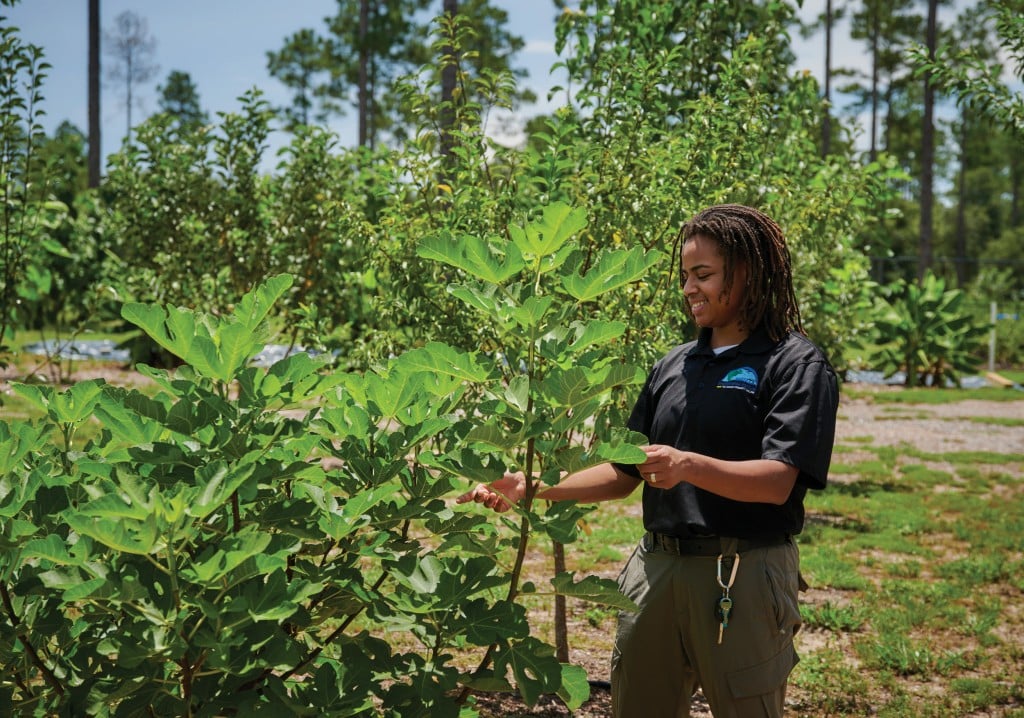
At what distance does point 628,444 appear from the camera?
1.78 meters

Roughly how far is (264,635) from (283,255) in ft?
18.1

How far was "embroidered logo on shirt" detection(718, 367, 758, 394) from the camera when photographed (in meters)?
2.33

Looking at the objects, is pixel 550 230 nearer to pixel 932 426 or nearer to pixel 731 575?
pixel 731 575

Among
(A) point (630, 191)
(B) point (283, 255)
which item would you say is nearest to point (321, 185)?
(B) point (283, 255)

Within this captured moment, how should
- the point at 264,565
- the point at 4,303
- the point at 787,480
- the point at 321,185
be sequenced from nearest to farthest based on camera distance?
the point at 264,565 → the point at 787,480 → the point at 4,303 → the point at 321,185

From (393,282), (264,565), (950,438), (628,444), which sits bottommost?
(950,438)

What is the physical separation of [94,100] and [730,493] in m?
19.6

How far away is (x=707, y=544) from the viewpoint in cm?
236

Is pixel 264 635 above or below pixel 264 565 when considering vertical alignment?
below

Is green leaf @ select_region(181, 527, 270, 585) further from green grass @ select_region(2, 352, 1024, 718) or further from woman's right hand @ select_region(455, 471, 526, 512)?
green grass @ select_region(2, 352, 1024, 718)

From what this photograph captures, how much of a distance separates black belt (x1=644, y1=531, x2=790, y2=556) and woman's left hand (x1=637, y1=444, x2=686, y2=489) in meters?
0.39

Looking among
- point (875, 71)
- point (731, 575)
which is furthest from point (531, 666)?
point (875, 71)

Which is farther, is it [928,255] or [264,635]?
[928,255]

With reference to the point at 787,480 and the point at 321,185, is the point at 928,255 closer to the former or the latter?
the point at 321,185
